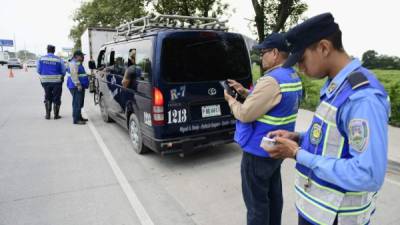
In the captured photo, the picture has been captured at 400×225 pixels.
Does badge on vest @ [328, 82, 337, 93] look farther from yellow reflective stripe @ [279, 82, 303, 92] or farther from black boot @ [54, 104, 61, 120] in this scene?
black boot @ [54, 104, 61, 120]

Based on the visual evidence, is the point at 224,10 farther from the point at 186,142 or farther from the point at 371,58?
the point at 186,142

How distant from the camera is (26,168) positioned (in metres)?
4.87

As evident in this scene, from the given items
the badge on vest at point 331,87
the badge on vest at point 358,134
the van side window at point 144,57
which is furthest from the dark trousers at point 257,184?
the van side window at point 144,57

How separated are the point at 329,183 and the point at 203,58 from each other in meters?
3.34

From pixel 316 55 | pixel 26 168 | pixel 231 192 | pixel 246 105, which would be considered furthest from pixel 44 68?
pixel 316 55

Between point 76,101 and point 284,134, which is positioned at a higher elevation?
point 284,134

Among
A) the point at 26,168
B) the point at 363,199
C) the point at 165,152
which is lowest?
the point at 26,168

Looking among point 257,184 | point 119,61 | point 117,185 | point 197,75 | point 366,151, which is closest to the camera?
point 366,151

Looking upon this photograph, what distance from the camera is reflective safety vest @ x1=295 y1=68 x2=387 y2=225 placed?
4.46ft

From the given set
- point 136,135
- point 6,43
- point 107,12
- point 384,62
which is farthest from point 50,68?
point 6,43

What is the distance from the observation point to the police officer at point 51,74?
8.18 meters

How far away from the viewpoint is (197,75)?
4547 millimetres

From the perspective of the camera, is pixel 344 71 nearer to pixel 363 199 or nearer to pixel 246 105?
pixel 363 199

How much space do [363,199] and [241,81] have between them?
364cm
